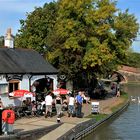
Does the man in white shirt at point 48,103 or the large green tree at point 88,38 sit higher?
the large green tree at point 88,38

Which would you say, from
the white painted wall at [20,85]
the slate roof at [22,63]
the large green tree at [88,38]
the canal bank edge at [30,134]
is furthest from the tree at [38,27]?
the canal bank edge at [30,134]

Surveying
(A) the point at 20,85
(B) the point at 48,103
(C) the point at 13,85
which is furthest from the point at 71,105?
(C) the point at 13,85

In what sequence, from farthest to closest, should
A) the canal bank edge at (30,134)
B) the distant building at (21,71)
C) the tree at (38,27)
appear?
the tree at (38,27)
the distant building at (21,71)
the canal bank edge at (30,134)

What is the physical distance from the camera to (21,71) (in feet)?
121

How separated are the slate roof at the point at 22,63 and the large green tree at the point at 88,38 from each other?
833 centimetres

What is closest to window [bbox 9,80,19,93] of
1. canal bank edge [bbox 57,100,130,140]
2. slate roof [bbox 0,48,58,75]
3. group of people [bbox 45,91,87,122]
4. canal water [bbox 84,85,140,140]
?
slate roof [bbox 0,48,58,75]

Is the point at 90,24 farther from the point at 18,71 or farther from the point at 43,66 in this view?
the point at 18,71

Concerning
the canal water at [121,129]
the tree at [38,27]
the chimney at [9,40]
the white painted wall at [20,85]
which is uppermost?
the tree at [38,27]

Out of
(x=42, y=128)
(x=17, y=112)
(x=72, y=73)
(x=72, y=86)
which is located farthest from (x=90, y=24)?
(x=42, y=128)

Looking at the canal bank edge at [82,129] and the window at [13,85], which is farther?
the window at [13,85]

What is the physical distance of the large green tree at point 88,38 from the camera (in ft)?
165

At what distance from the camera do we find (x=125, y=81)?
120 metres

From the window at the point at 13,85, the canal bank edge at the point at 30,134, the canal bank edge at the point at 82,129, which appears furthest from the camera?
the window at the point at 13,85

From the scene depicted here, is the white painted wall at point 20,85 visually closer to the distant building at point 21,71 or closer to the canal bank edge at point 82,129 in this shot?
the distant building at point 21,71
